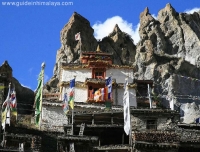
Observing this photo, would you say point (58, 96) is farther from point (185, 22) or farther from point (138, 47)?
point (185, 22)

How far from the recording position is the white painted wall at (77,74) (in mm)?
59688

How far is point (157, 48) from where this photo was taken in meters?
106

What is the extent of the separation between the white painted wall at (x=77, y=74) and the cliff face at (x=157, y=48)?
78.3 feet

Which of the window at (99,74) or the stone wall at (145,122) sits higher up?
the window at (99,74)

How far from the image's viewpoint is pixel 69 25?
100062 mm

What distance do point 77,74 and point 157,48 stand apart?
50.0 meters

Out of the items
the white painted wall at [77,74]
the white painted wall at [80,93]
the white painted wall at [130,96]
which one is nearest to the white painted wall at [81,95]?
the white painted wall at [80,93]

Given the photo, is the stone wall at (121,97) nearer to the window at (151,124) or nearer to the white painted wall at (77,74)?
the white painted wall at (77,74)

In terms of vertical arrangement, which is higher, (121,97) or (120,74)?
(120,74)

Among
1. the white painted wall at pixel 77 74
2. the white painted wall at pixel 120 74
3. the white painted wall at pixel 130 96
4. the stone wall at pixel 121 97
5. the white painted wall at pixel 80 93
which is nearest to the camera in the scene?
the stone wall at pixel 121 97

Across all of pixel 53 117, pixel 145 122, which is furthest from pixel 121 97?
pixel 145 122

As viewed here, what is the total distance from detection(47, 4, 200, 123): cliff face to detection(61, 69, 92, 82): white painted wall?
23.9 m

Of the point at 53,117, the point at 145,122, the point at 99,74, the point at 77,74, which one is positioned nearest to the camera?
the point at 145,122

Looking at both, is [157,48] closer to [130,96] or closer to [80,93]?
[130,96]
